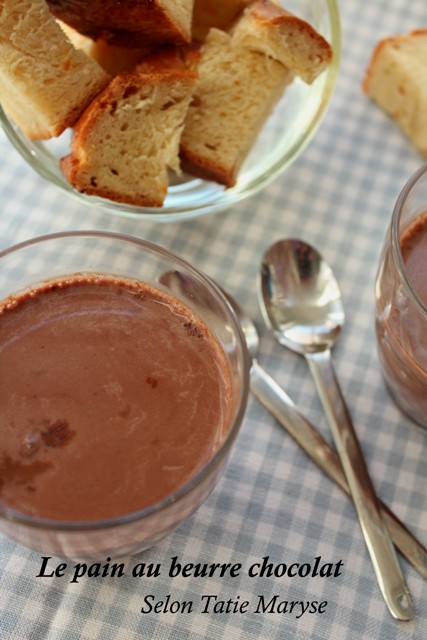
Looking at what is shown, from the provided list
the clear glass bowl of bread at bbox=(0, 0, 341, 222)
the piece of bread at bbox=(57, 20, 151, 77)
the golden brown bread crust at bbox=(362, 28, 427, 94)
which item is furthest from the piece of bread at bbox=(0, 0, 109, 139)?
the golden brown bread crust at bbox=(362, 28, 427, 94)

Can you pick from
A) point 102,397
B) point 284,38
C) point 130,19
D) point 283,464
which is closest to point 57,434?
point 102,397

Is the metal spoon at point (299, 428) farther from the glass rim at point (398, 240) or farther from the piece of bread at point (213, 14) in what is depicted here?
the piece of bread at point (213, 14)

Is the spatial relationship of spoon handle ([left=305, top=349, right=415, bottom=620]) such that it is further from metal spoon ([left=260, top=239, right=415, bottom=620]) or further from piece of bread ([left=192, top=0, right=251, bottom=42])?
piece of bread ([left=192, top=0, right=251, bottom=42])

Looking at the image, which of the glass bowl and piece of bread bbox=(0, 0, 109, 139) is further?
piece of bread bbox=(0, 0, 109, 139)

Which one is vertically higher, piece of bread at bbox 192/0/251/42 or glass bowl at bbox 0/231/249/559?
piece of bread at bbox 192/0/251/42

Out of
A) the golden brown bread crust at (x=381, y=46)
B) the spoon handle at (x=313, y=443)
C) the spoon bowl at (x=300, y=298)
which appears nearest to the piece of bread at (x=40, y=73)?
the spoon bowl at (x=300, y=298)

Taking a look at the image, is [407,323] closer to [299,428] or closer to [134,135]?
[299,428]

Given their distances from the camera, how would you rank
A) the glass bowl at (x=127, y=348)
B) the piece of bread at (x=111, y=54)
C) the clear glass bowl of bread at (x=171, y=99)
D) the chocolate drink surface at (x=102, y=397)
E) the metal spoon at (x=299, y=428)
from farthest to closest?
1. the piece of bread at (x=111, y=54)
2. the clear glass bowl of bread at (x=171, y=99)
3. the metal spoon at (x=299, y=428)
4. the chocolate drink surface at (x=102, y=397)
5. the glass bowl at (x=127, y=348)
